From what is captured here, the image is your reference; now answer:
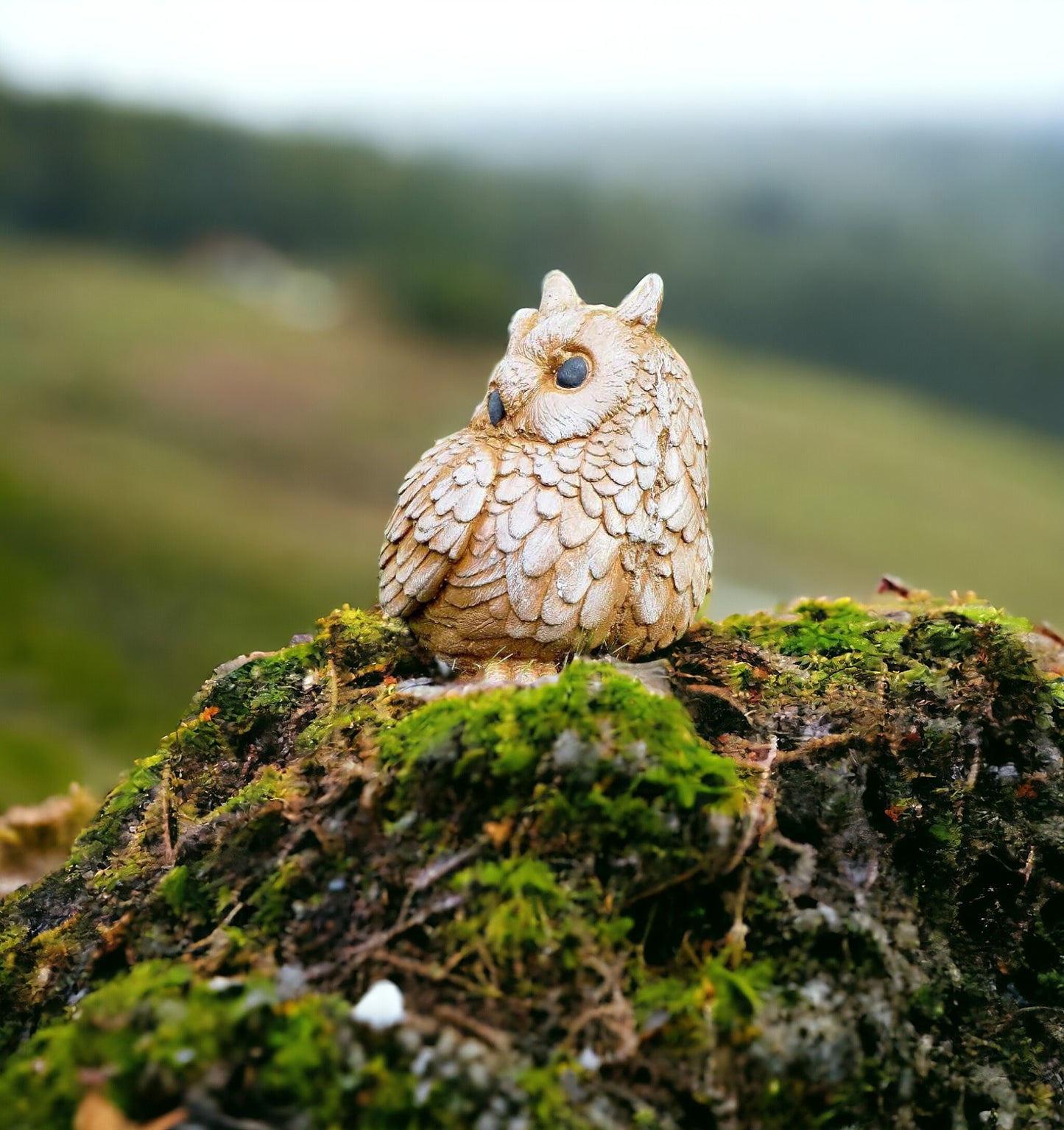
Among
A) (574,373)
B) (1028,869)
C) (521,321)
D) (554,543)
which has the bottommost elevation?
(1028,869)

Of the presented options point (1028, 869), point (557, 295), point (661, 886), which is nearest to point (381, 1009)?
point (661, 886)

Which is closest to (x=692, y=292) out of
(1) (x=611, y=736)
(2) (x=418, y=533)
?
(2) (x=418, y=533)

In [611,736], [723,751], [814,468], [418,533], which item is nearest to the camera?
[611,736]

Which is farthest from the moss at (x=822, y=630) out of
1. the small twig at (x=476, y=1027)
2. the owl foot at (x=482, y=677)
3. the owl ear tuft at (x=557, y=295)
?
the small twig at (x=476, y=1027)

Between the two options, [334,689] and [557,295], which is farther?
[557,295]

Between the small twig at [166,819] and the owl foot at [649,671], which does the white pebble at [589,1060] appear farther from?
the small twig at [166,819]

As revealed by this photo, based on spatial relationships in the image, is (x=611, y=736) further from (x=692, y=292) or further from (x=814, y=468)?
(x=692, y=292)

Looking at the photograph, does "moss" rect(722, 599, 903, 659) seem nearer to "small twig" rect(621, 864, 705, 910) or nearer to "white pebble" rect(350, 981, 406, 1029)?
"small twig" rect(621, 864, 705, 910)

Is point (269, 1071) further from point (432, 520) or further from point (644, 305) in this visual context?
point (644, 305)
